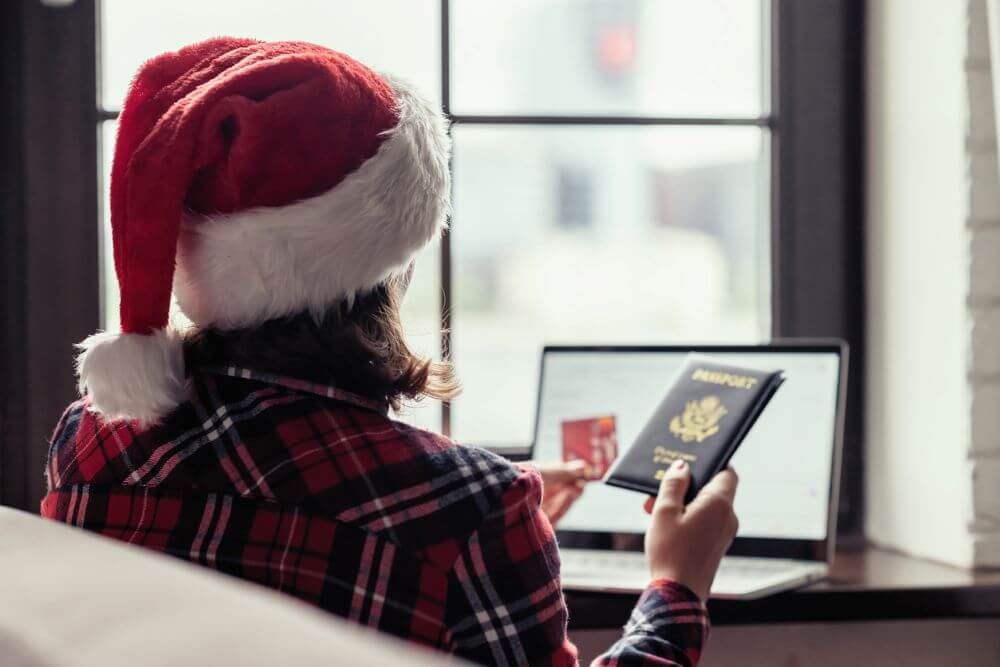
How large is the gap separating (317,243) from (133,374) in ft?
0.48

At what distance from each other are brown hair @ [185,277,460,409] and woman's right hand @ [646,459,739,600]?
0.93 feet

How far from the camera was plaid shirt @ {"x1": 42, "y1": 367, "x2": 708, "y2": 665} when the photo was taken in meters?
0.71

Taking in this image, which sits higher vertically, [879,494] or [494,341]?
[494,341]

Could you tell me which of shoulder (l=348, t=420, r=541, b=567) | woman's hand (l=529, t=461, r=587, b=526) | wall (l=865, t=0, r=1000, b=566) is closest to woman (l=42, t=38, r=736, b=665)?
shoulder (l=348, t=420, r=541, b=567)

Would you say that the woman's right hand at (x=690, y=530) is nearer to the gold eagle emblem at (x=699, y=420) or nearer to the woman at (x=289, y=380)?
the gold eagle emblem at (x=699, y=420)

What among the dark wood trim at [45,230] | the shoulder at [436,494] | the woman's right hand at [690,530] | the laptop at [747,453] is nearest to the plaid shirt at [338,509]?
the shoulder at [436,494]

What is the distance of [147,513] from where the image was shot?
733mm

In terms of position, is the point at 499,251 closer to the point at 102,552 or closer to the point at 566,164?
the point at 566,164

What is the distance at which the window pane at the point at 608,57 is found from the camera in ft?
4.67

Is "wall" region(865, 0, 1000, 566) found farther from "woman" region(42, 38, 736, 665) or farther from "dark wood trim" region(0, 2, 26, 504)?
"dark wood trim" region(0, 2, 26, 504)

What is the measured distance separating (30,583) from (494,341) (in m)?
1.21

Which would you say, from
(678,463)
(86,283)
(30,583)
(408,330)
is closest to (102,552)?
(30,583)

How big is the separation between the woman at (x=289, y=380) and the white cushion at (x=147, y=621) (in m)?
0.45

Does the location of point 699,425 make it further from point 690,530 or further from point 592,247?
point 592,247
